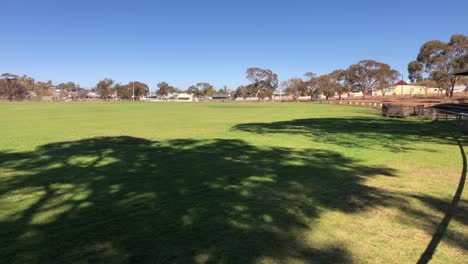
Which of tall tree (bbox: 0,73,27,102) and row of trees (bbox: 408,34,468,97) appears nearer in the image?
row of trees (bbox: 408,34,468,97)

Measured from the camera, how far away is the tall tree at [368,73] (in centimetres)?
8844

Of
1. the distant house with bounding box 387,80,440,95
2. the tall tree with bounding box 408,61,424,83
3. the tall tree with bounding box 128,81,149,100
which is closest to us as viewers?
the tall tree with bounding box 408,61,424,83

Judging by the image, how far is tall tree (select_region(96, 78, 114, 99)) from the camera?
470ft

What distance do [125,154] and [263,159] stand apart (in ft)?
12.5

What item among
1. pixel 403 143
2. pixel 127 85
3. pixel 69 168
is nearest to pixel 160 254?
pixel 69 168

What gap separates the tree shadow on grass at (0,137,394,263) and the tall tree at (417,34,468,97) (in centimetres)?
5719

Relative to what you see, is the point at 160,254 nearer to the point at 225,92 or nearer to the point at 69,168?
the point at 69,168

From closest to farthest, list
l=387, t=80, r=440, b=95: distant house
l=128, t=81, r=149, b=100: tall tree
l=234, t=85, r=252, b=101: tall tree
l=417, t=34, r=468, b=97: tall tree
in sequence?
l=417, t=34, r=468, b=97: tall tree → l=387, t=80, r=440, b=95: distant house → l=234, t=85, r=252, b=101: tall tree → l=128, t=81, r=149, b=100: tall tree

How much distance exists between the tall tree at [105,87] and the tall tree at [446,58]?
120m

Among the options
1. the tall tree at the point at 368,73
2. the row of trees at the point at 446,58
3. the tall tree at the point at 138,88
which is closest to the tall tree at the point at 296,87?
the tall tree at the point at 368,73

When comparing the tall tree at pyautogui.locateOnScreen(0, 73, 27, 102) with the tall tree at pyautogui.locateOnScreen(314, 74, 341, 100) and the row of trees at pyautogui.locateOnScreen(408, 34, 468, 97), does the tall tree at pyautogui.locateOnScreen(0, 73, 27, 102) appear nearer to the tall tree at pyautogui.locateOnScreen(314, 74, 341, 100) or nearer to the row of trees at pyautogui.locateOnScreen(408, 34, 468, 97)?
the tall tree at pyautogui.locateOnScreen(314, 74, 341, 100)

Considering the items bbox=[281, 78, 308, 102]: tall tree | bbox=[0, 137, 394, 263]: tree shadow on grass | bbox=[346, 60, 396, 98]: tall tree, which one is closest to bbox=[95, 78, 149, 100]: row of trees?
bbox=[281, 78, 308, 102]: tall tree

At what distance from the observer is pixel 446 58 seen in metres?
59.1

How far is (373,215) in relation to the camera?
4.50 metres
